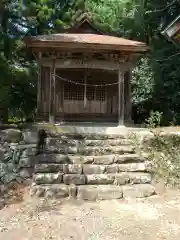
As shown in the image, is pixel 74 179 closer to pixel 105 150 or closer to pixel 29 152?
pixel 105 150

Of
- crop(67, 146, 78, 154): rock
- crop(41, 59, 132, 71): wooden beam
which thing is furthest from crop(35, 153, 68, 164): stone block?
crop(41, 59, 132, 71): wooden beam

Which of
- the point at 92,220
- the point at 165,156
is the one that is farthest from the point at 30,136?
the point at 165,156

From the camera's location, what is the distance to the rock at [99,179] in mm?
7281

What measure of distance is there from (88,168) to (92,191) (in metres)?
0.89

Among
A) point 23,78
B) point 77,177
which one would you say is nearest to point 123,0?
point 23,78

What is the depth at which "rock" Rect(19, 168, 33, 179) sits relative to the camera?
25.4 feet

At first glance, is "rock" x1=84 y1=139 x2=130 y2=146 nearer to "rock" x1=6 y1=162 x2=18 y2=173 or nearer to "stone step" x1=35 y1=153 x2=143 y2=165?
"stone step" x1=35 y1=153 x2=143 y2=165

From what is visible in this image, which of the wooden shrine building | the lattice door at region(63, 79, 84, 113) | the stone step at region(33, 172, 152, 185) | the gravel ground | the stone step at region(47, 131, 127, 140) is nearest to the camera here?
the gravel ground

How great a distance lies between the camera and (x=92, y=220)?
18.6 feet

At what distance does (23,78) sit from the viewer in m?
13.7

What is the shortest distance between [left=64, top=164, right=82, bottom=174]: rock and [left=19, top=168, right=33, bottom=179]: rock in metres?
1.03

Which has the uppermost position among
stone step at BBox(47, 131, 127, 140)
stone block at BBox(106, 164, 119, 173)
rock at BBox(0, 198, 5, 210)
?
stone step at BBox(47, 131, 127, 140)

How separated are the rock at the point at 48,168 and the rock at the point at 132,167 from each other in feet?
5.23

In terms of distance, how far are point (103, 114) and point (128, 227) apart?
8125 mm
